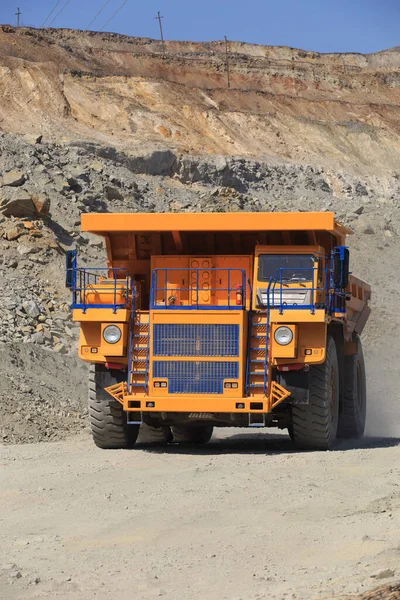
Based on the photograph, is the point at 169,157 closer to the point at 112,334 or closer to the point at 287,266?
the point at 287,266

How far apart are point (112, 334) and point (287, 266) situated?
8.43ft

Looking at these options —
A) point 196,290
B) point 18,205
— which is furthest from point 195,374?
point 18,205

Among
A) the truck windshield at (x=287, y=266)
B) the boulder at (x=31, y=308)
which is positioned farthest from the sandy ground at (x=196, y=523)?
the boulder at (x=31, y=308)

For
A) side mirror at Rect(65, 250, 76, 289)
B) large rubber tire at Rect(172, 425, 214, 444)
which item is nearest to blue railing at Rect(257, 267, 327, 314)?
side mirror at Rect(65, 250, 76, 289)

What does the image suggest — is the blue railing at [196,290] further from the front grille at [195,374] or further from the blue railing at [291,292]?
the front grille at [195,374]

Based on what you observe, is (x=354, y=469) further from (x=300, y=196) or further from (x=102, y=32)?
(x=102, y=32)

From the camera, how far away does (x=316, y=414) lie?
14.1 metres

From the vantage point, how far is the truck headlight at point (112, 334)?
14039 mm

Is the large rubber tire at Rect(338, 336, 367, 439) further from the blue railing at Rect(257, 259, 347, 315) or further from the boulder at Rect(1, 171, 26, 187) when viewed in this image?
the boulder at Rect(1, 171, 26, 187)

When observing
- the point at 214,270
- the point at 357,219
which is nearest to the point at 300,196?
the point at 357,219

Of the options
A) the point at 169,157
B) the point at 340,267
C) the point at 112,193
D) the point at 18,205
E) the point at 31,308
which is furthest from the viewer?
the point at 169,157

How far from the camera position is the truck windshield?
14.3 m

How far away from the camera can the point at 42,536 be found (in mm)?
8938

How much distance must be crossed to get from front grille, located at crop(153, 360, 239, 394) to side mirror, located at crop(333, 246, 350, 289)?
6.04 ft
